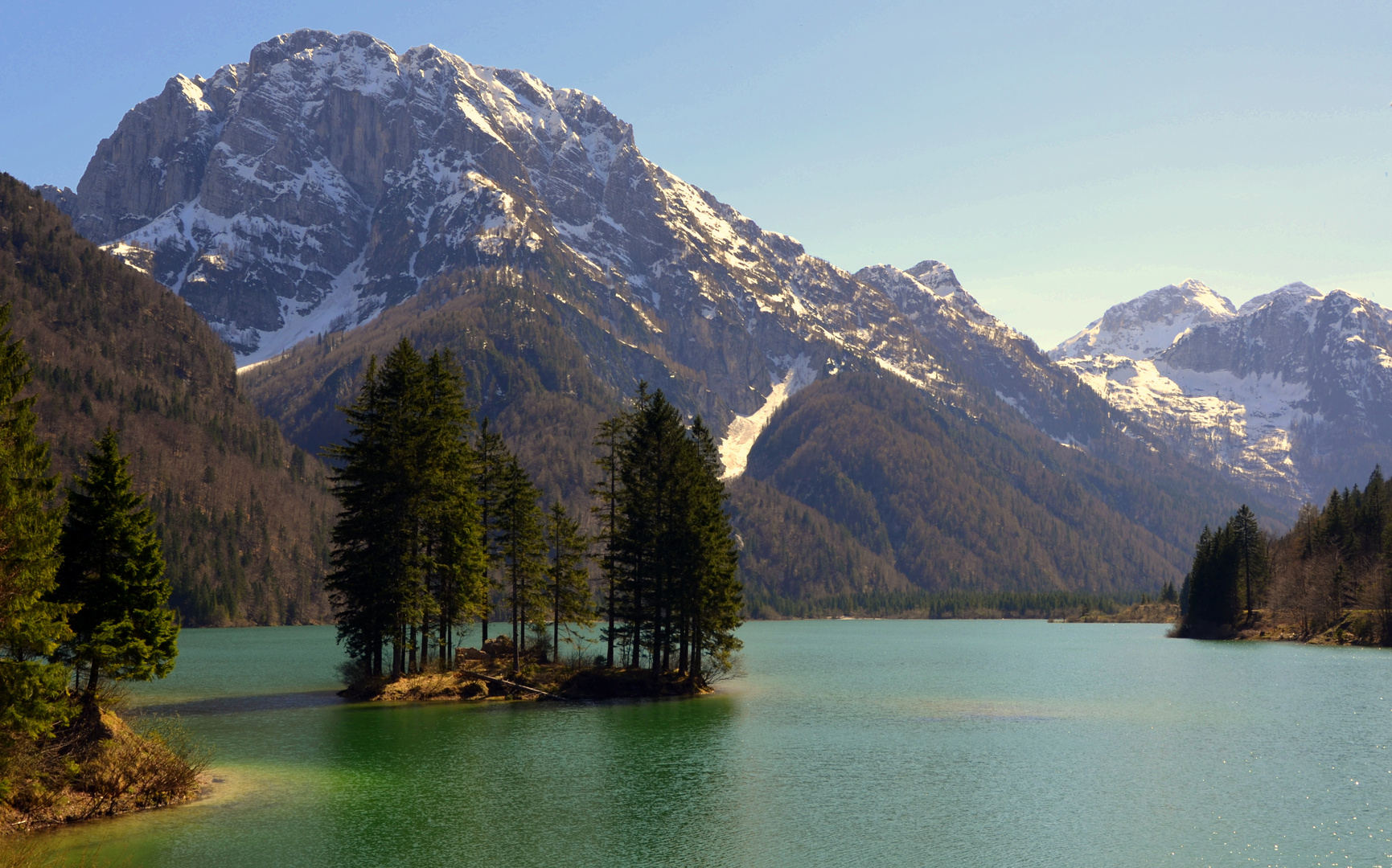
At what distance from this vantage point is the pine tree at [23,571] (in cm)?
2903

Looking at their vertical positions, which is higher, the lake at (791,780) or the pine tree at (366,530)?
the pine tree at (366,530)

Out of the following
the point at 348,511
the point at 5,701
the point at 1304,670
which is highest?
the point at 348,511

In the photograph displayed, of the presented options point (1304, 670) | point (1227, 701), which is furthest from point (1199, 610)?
point (1227, 701)

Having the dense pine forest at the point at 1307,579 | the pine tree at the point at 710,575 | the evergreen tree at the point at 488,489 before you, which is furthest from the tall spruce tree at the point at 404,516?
the dense pine forest at the point at 1307,579

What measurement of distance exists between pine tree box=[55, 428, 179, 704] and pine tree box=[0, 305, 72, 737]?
6110 mm

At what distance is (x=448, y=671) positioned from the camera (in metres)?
70.8

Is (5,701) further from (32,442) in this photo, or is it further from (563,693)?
(563,693)

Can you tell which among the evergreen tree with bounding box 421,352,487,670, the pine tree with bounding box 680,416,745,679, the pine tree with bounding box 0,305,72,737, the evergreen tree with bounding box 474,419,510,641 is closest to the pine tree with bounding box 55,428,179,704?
the pine tree with bounding box 0,305,72,737

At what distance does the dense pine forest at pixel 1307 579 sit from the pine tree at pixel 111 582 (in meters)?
122

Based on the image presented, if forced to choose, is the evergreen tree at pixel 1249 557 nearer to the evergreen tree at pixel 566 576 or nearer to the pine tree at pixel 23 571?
the evergreen tree at pixel 566 576

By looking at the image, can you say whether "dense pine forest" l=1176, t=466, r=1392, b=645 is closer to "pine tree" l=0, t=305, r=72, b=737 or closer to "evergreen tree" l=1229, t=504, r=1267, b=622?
"evergreen tree" l=1229, t=504, r=1267, b=622

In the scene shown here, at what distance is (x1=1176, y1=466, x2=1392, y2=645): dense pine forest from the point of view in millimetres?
124125

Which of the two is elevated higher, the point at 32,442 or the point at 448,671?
the point at 32,442

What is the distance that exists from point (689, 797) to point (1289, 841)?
2052 cm
